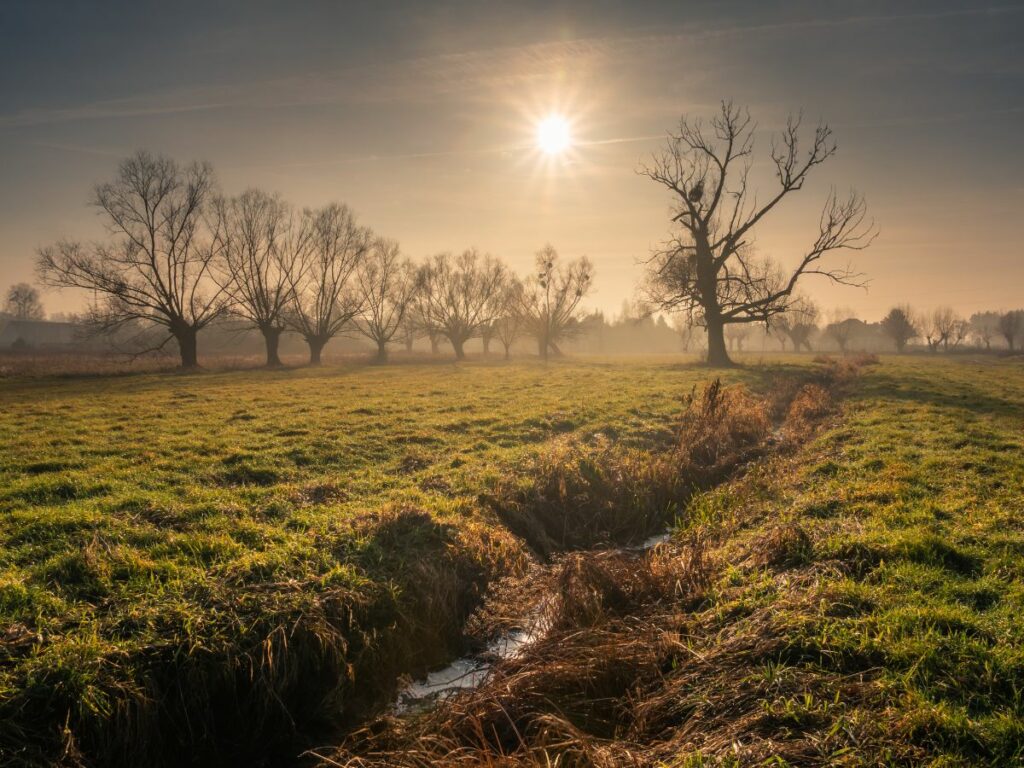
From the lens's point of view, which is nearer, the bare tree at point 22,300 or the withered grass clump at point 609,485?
the withered grass clump at point 609,485

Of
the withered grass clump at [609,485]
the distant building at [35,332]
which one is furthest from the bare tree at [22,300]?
the withered grass clump at [609,485]

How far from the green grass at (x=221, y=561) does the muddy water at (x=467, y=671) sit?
252mm

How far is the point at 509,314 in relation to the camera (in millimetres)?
75312

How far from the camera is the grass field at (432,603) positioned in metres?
4.28

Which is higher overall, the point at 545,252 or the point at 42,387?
the point at 545,252

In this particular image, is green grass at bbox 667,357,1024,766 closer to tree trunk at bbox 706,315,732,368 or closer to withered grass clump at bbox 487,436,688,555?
withered grass clump at bbox 487,436,688,555

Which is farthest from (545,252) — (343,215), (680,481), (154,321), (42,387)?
(680,481)

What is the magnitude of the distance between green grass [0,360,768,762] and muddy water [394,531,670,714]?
9.9 inches

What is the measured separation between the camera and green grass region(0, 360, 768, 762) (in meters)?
4.81

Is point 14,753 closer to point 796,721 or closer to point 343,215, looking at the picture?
point 796,721

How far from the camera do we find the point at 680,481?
38.0ft

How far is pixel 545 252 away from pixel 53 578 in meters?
64.0

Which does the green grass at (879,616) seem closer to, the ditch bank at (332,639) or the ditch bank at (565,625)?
the ditch bank at (565,625)

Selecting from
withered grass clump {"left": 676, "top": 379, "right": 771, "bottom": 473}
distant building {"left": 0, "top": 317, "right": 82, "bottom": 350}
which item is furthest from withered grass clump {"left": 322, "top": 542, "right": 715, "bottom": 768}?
distant building {"left": 0, "top": 317, "right": 82, "bottom": 350}
